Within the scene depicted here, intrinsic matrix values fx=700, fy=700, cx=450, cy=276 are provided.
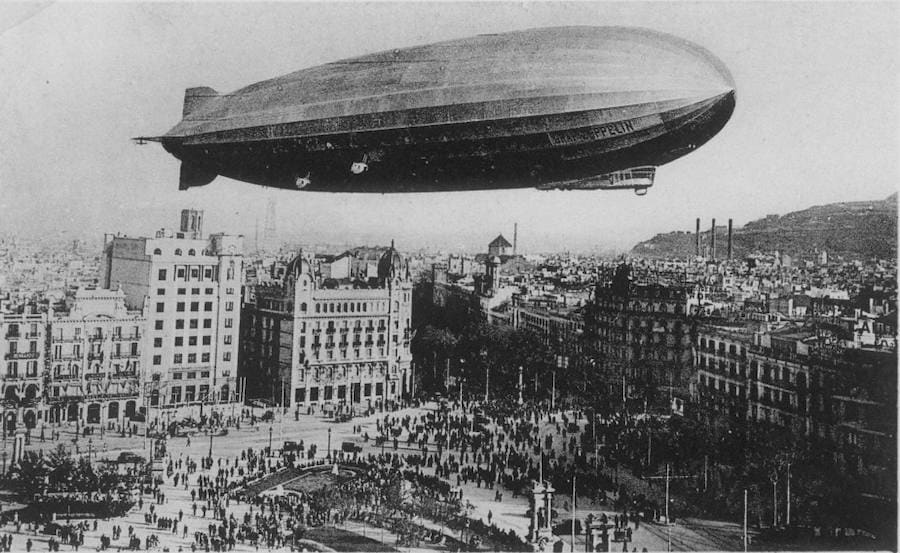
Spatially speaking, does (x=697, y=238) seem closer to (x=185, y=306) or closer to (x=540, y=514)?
(x=540, y=514)

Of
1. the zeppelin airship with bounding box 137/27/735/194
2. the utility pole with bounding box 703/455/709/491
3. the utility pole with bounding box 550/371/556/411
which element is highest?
the zeppelin airship with bounding box 137/27/735/194

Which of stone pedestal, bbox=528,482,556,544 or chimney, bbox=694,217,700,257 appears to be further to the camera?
chimney, bbox=694,217,700,257

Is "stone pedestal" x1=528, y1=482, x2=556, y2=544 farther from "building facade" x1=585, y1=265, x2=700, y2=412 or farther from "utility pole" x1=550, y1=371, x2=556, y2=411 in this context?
"building facade" x1=585, y1=265, x2=700, y2=412

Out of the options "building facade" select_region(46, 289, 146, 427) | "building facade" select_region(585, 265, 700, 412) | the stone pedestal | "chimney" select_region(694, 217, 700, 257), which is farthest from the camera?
"building facade" select_region(585, 265, 700, 412)

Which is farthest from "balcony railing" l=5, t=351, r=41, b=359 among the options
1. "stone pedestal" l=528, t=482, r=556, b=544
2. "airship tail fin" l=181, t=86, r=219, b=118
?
"stone pedestal" l=528, t=482, r=556, b=544

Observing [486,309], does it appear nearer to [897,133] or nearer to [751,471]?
[751,471]

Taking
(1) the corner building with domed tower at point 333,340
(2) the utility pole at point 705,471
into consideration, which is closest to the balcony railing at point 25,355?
(1) the corner building with domed tower at point 333,340
